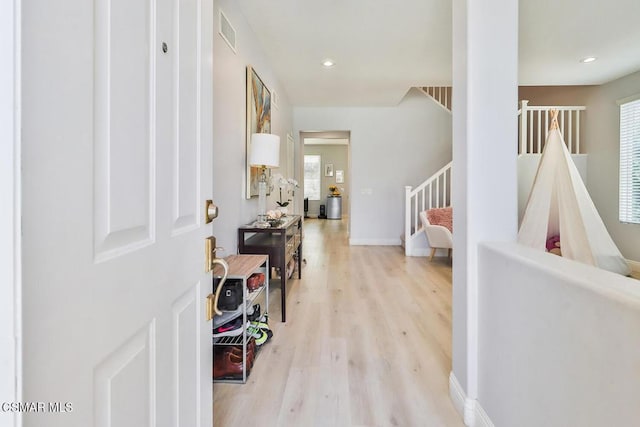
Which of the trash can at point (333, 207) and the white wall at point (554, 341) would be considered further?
the trash can at point (333, 207)

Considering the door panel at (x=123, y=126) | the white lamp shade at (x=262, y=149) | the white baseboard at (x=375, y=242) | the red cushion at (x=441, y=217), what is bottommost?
the white baseboard at (x=375, y=242)

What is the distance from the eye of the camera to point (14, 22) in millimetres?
383

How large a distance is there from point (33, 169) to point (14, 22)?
0.17m

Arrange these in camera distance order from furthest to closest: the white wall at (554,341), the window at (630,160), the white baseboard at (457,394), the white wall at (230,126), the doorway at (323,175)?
the doorway at (323,175)
the window at (630,160)
the white wall at (230,126)
the white baseboard at (457,394)
the white wall at (554,341)

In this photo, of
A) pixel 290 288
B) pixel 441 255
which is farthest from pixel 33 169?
pixel 441 255

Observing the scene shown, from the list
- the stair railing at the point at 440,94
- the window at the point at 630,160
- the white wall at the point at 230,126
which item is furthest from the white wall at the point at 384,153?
the white wall at the point at 230,126

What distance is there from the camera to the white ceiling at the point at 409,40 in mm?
2914

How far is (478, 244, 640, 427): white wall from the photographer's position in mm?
748

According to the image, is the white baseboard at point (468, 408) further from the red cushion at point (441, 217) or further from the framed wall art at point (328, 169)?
the framed wall art at point (328, 169)

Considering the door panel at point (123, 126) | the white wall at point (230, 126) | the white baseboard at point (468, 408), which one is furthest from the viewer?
the white wall at point (230, 126)

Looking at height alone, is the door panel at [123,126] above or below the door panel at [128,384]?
above

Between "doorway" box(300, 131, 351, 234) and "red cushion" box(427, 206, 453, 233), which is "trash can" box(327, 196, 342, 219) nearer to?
"doorway" box(300, 131, 351, 234)

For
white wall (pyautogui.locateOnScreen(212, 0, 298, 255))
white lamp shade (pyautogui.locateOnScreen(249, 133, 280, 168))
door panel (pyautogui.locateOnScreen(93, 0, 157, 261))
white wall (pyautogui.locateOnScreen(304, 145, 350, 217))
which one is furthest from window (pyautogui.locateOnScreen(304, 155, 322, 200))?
door panel (pyautogui.locateOnScreen(93, 0, 157, 261))

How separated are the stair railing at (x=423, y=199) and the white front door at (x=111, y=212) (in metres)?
4.92
